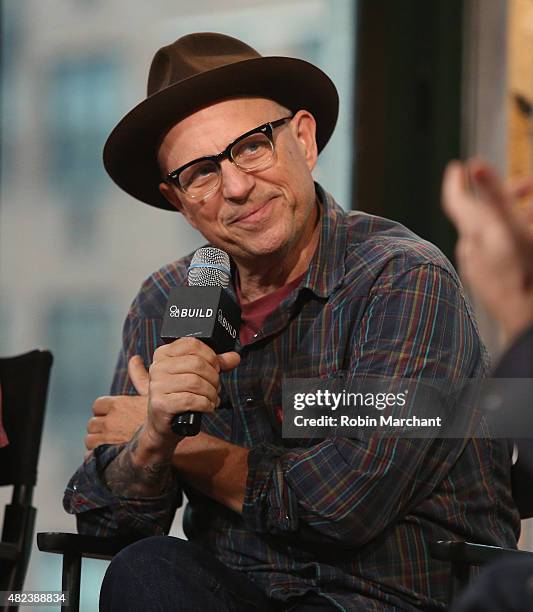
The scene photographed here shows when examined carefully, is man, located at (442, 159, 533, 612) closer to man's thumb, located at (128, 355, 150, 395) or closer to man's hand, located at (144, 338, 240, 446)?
man's hand, located at (144, 338, 240, 446)

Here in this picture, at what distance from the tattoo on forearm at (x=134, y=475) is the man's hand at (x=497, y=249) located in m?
0.81

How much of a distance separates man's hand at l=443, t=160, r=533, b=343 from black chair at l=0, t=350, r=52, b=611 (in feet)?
4.06

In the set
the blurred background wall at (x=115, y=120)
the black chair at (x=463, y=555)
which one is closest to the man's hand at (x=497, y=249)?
the black chair at (x=463, y=555)

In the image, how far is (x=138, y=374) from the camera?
5.40 ft

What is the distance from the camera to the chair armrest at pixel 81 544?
154 centimetres

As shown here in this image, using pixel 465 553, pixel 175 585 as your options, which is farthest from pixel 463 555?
pixel 175 585

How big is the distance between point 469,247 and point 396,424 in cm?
59

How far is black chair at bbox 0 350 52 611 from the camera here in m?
1.83

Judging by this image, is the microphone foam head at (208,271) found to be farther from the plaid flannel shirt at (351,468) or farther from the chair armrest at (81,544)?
the chair armrest at (81,544)

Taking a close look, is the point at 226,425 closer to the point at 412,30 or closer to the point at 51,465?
the point at 51,465

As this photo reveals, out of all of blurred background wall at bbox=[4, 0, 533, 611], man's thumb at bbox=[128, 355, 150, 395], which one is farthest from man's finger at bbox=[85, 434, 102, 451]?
blurred background wall at bbox=[4, 0, 533, 611]

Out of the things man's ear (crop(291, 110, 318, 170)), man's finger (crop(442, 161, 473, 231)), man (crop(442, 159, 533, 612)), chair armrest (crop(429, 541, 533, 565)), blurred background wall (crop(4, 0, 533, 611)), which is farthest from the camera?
blurred background wall (crop(4, 0, 533, 611))

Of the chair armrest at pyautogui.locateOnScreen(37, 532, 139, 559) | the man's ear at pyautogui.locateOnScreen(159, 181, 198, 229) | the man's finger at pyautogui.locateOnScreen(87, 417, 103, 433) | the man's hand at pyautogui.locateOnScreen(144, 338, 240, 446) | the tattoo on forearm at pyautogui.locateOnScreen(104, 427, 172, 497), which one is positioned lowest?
the chair armrest at pyautogui.locateOnScreen(37, 532, 139, 559)

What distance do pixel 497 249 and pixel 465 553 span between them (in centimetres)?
60
